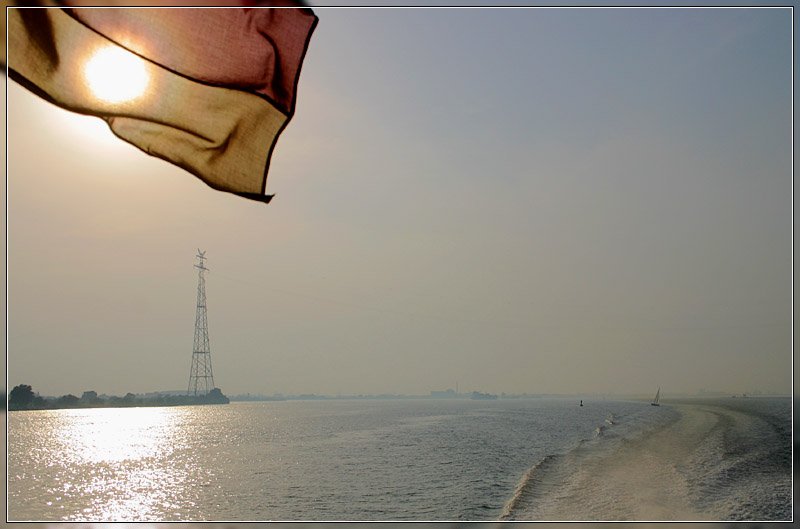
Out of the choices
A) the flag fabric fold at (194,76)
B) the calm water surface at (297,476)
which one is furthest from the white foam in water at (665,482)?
the flag fabric fold at (194,76)

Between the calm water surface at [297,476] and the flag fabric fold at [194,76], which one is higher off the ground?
the flag fabric fold at [194,76]

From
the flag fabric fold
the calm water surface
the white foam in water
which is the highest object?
the flag fabric fold

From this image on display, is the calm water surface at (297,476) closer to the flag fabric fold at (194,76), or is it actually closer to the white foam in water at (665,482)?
the white foam in water at (665,482)

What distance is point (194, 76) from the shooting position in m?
2.25

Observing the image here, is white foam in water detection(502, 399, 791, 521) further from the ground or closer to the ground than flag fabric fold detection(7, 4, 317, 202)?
closer to the ground

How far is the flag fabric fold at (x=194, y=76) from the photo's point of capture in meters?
2.19

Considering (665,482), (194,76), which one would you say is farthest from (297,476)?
(194,76)

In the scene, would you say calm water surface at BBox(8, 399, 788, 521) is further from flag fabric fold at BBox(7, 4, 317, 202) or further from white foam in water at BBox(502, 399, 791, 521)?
flag fabric fold at BBox(7, 4, 317, 202)

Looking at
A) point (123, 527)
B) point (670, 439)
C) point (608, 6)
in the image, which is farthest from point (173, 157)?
point (670, 439)

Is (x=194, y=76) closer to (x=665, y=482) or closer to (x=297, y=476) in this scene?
(x=665, y=482)

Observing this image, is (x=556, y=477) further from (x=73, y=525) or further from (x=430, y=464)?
(x=73, y=525)

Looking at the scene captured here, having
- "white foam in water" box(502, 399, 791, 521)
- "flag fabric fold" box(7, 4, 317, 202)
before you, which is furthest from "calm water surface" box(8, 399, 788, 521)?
"flag fabric fold" box(7, 4, 317, 202)

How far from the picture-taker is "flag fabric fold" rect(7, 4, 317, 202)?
7.18ft

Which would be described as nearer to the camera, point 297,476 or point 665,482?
point 665,482
